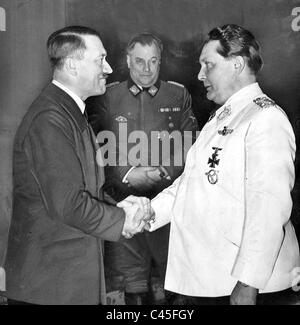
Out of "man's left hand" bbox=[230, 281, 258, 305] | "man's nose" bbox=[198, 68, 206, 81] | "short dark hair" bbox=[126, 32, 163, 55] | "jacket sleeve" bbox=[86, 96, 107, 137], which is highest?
"short dark hair" bbox=[126, 32, 163, 55]

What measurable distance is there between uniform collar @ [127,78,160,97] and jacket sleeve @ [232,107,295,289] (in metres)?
0.51

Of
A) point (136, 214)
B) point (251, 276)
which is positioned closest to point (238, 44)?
point (136, 214)

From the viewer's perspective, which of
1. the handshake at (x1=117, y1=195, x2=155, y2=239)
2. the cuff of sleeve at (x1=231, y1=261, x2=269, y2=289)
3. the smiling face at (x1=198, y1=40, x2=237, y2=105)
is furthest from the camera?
the handshake at (x1=117, y1=195, x2=155, y2=239)

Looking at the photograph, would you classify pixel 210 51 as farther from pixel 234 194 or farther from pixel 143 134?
pixel 234 194

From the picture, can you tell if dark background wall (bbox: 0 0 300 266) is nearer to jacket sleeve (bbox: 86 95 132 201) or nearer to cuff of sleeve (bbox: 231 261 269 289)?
jacket sleeve (bbox: 86 95 132 201)

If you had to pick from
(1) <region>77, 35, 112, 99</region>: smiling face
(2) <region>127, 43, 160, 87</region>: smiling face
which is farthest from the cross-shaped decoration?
(1) <region>77, 35, 112, 99</region>: smiling face

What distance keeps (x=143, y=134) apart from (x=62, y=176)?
0.42m

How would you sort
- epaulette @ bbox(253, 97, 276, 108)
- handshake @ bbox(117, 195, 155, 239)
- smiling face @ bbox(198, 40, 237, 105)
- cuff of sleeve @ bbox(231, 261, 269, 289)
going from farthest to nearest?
handshake @ bbox(117, 195, 155, 239)
smiling face @ bbox(198, 40, 237, 105)
epaulette @ bbox(253, 97, 276, 108)
cuff of sleeve @ bbox(231, 261, 269, 289)

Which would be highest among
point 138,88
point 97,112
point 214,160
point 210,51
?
point 210,51

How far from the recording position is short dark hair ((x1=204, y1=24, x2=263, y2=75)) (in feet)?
6.93

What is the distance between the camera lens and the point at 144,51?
227 centimetres

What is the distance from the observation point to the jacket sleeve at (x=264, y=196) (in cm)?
184
